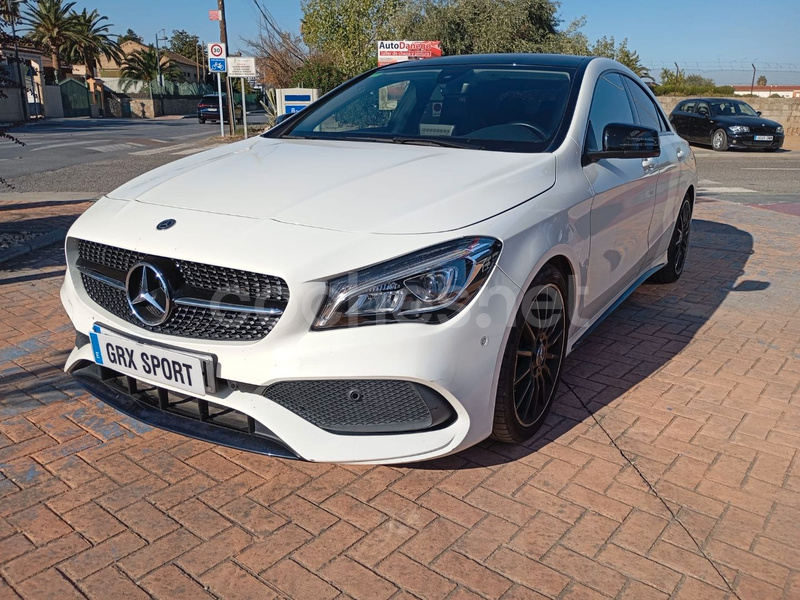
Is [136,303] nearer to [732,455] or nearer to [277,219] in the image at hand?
[277,219]

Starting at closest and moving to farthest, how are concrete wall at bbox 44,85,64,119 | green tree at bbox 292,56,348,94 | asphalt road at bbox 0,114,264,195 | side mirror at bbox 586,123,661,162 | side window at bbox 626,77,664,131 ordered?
side mirror at bbox 586,123,661,162, side window at bbox 626,77,664,131, asphalt road at bbox 0,114,264,195, green tree at bbox 292,56,348,94, concrete wall at bbox 44,85,64,119

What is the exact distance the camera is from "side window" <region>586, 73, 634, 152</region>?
3.56 meters

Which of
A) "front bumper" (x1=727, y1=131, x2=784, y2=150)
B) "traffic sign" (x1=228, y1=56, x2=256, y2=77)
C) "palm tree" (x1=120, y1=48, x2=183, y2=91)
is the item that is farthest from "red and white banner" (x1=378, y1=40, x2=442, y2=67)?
"palm tree" (x1=120, y1=48, x2=183, y2=91)

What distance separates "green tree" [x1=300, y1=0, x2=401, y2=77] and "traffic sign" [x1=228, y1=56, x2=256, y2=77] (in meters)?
4.18

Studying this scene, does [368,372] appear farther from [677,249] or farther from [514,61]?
[677,249]

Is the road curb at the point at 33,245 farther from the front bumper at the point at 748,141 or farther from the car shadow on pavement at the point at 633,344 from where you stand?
the front bumper at the point at 748,141

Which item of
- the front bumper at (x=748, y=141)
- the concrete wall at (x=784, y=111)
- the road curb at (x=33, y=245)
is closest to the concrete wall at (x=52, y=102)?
the concrete wall at (x=784, y=111)

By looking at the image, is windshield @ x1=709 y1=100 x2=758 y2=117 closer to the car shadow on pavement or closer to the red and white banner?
the red and white banner

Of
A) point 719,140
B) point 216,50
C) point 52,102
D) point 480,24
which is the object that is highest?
point 480,24

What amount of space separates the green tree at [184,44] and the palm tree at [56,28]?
51506 millimetres

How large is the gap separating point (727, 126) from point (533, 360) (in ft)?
62.8

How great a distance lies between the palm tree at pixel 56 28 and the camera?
51.3 metres

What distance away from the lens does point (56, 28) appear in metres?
52.3

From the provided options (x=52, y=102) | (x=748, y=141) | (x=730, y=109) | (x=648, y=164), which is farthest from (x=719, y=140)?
(x=52, y=102)
